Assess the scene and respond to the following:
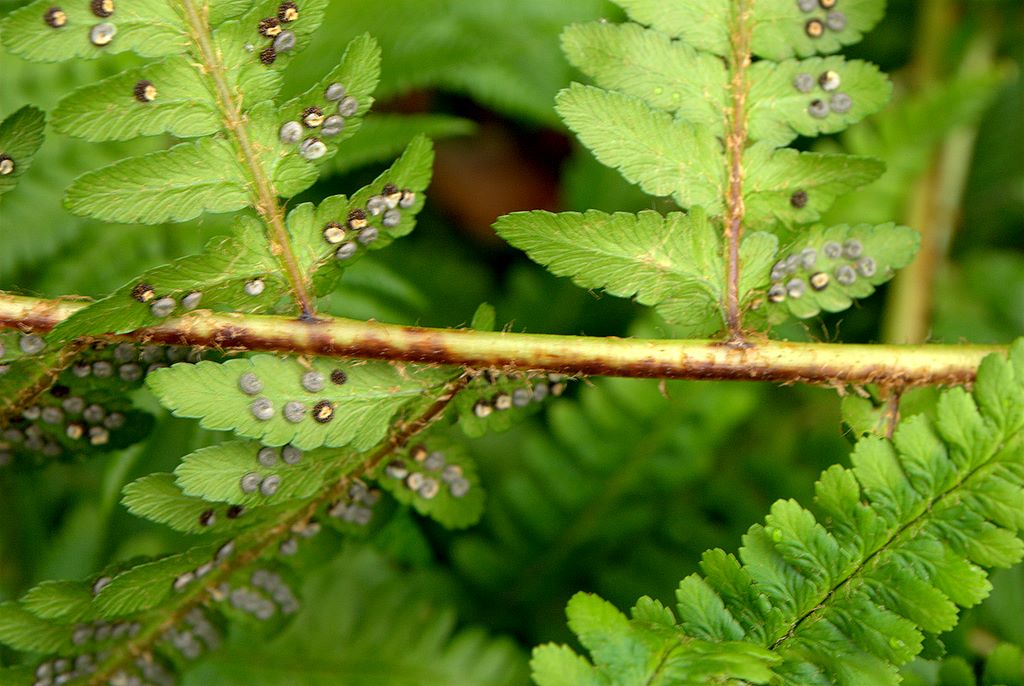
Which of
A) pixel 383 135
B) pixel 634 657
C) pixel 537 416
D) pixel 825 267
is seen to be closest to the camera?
pixel 634 657

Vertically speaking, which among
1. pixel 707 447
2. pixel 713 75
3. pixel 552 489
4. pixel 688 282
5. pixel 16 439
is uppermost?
pixel 713 75

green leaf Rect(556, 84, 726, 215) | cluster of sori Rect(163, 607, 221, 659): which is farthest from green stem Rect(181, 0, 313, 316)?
cluster of sori Rect(163, 607, 221, 659)

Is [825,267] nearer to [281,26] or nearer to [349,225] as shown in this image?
[349,225]

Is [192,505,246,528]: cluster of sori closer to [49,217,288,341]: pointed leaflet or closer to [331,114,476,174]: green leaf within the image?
[49,217,288,341]: pointed leaflet

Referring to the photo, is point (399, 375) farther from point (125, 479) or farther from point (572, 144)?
point (572, 144)

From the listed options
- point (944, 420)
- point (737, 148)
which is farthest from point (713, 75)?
point (944, 420)

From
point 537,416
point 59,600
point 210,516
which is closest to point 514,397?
point 210,516

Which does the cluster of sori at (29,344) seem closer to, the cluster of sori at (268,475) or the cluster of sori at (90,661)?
the cluster of sori at (268,475)
